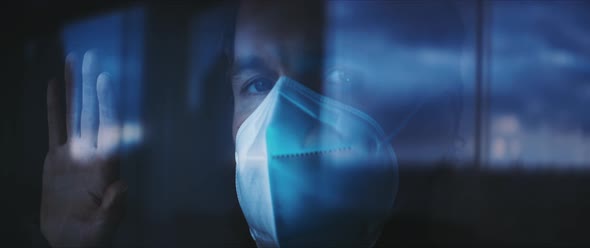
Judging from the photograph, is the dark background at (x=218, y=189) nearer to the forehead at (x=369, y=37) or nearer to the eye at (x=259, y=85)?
the eye at (x=259, y=85)

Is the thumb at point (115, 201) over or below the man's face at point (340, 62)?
below

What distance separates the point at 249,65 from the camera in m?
2.00

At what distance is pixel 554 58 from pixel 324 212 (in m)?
0.95

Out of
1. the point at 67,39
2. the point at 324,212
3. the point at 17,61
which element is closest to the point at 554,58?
the point at 324,212

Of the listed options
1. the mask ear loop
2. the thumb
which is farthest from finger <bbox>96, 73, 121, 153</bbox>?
the mask ear loop

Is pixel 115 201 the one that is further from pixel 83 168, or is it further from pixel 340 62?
pixel 340 62

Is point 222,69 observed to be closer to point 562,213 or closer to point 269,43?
point 269,43

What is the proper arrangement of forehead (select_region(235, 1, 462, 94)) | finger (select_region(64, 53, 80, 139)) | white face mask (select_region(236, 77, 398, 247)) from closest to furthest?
white face mask (select_region(236, 77, 398, 247)), forehead (select_region(235, 1, 462, 94)), finger (select_region(64, 53, 80, 139))

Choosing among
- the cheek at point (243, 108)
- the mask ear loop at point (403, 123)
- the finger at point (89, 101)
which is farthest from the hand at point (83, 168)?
the mask ear loop at point (403, 123)

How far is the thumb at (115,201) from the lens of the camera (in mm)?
2027

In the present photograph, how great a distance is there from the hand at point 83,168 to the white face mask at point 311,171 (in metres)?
0.48

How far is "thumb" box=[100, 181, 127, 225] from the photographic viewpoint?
2.03 m

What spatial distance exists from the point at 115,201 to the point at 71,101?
1.29ft

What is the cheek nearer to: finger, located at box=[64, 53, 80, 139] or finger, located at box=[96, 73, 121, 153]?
finger, located at box=[96, 73, 121, 153]
